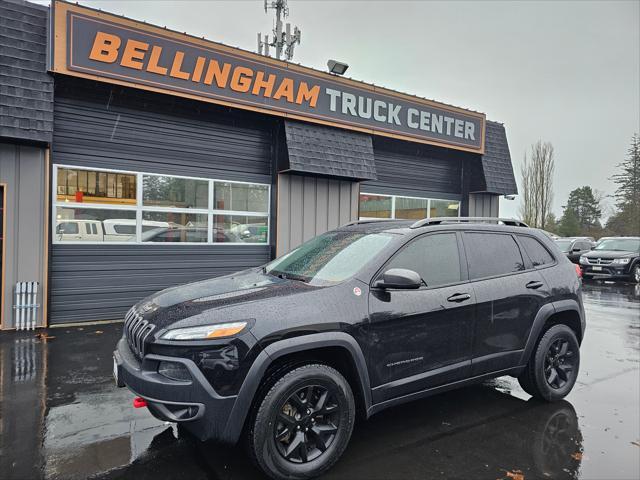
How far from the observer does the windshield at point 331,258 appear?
132 inches

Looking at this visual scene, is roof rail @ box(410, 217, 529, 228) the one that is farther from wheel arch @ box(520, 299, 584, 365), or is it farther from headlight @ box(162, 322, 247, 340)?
headlight @ box(162, 322, 247, 340)

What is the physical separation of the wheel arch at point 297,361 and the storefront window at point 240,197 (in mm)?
6120

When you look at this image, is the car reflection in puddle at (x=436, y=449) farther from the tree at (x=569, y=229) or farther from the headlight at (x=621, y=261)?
the tree at (x=569, y=229)

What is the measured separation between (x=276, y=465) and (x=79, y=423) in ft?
6.47

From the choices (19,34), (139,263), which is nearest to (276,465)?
(139,263)

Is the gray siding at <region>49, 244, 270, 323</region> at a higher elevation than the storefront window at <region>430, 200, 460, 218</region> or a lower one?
lower

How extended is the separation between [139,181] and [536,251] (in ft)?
21.5

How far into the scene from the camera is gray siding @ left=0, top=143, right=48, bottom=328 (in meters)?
6.47

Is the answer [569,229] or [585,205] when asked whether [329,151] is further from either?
[585,205]

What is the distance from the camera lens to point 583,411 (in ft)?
13.3

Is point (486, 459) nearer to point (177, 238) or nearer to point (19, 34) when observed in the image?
point (177, 238)

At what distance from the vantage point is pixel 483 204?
12672 mm

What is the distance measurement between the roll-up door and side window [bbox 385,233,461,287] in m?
5.72

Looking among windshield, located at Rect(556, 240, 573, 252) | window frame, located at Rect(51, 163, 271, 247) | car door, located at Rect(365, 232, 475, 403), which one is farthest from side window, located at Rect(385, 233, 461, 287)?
windshield, located at Rect(556, 240, 573, 252)
